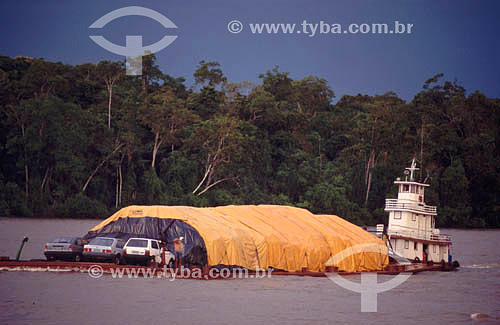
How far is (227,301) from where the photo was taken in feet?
99.0

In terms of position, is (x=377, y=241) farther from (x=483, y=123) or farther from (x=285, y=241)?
(x=483, y=123)

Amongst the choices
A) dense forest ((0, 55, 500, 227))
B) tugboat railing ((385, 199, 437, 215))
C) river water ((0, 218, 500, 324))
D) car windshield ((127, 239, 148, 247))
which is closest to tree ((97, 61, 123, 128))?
dense forest ((0, 55, 500, 227))

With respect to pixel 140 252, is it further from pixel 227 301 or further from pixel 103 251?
pixel 227 301

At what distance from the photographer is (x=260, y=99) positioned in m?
98.2

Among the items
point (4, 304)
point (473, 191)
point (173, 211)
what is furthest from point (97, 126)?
point (4, 304)

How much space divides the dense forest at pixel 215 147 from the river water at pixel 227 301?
167ft

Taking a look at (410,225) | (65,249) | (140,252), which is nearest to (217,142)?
(410,225)

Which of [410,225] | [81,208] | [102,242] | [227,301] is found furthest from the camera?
[81,208]

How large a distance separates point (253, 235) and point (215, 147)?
51871mm

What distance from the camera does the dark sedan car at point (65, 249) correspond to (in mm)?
34688

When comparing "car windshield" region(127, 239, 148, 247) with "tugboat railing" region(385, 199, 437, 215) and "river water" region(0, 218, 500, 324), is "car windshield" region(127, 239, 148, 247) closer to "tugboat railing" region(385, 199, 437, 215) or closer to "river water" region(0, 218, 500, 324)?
"river water" region(0, 218, 500, 324)

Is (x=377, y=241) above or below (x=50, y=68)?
below

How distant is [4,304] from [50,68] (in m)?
66.9

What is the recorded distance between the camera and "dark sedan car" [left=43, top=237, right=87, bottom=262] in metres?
34.7
